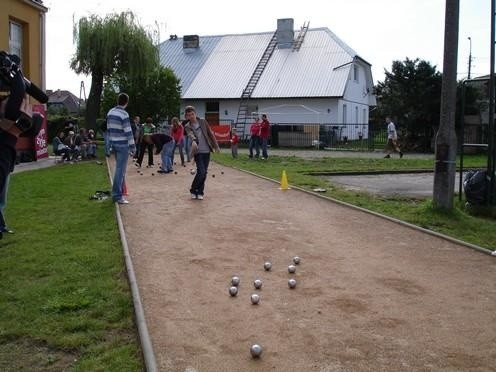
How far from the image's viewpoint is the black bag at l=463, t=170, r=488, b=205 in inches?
414

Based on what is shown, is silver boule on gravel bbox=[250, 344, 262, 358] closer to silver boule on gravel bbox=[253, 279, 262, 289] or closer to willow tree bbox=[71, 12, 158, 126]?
silver boule on gravel bbox=[253, 279, 262, 289]

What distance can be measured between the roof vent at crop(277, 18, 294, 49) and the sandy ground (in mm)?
38236

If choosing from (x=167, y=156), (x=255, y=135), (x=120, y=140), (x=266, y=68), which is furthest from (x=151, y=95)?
(x=120, y=140)

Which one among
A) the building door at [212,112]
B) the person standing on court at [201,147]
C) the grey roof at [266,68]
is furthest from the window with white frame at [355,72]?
the person standing on court at [201,147]

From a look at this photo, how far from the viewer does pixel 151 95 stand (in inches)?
1449

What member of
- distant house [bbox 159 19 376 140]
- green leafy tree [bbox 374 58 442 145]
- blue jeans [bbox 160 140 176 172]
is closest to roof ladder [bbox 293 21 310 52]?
distant house [bbox 159 19 376 140]

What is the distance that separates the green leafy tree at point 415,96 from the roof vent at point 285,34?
1558cm

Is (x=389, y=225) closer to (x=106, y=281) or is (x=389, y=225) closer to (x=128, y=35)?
(x=106, y=281)

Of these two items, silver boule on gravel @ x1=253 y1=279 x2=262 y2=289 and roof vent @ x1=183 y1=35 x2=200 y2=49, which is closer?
silver boule on gravel @ x1=253 y1=279 x2=262 y2=289

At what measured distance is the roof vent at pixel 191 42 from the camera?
49.5 meters

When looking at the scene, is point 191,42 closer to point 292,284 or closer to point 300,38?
point 300,38

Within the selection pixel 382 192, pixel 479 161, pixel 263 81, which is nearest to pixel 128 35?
pixel 263 81

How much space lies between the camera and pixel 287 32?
151 feet

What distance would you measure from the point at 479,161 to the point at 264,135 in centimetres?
807
